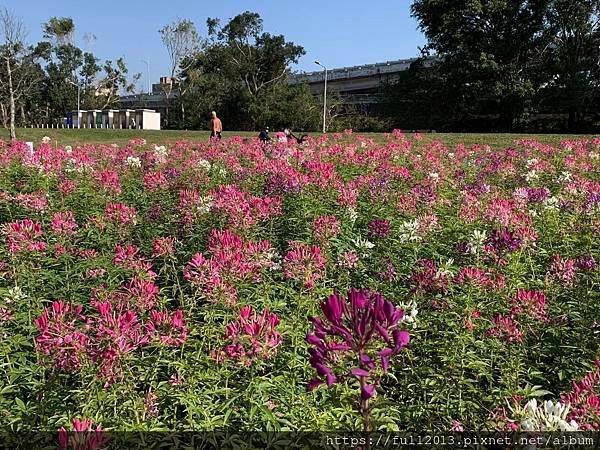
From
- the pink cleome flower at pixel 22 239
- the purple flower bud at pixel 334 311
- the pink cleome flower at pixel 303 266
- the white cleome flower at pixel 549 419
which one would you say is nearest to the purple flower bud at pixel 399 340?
the purple flower bud at pixel 334 311

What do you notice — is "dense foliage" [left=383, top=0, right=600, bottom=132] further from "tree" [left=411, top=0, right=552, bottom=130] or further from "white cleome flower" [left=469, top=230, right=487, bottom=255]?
"white cleome flower" [left=469, top=230, right=487, bottom=255]

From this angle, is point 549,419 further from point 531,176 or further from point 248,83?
point 248,83

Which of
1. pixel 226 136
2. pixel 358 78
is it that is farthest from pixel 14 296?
pixel 358 78

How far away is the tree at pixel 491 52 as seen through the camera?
33094 millimetres

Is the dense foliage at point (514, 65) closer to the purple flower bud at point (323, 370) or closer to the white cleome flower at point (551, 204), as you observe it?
the white cleome flower at point (551, 204)

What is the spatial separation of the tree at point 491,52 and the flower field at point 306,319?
101ft

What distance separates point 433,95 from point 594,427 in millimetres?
36463

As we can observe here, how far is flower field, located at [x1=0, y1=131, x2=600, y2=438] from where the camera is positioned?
197 cm

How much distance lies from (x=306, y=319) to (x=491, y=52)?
34702mm

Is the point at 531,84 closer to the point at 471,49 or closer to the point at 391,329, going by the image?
the point at 471,49

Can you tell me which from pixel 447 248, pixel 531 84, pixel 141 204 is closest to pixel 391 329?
pixel 447 248

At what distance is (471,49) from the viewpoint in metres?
34.4

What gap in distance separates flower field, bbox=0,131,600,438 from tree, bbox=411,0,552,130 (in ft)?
101

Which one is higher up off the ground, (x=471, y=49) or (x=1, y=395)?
(x=471, y=49)
